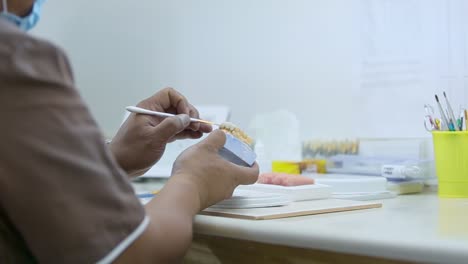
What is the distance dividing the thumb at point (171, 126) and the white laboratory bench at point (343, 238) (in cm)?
20

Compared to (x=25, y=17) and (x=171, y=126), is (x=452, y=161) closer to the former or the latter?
(x=171, y=126)

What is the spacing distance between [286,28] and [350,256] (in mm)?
968

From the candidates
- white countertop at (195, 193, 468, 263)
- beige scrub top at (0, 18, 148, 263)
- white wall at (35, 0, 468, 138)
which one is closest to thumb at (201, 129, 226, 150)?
white countertop at (195, 193, 468, 263)

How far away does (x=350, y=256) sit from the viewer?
24.4 inches

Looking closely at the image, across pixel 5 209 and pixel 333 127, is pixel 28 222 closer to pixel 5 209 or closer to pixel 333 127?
pixel 5 209

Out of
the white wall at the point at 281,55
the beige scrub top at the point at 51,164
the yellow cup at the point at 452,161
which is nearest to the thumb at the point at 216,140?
the beige scrub top at the point at 51,164

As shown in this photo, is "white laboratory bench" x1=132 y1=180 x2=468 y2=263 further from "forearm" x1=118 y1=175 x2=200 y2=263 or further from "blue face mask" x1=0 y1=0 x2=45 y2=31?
"blue face mask" x1=0 y1=0 x2=45 y2=31

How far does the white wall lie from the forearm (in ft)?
2.28

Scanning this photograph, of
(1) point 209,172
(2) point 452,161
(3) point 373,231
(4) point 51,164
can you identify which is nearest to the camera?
(4) point 51,164

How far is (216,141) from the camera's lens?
0.80 metres

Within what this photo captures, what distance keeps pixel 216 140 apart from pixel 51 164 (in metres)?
0.32

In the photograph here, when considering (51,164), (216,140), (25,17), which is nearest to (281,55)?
(216,140)

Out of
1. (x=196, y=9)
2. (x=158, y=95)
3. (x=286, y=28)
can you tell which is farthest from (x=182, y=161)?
(x=196, y=9)

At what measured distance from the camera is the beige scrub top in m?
0.51
